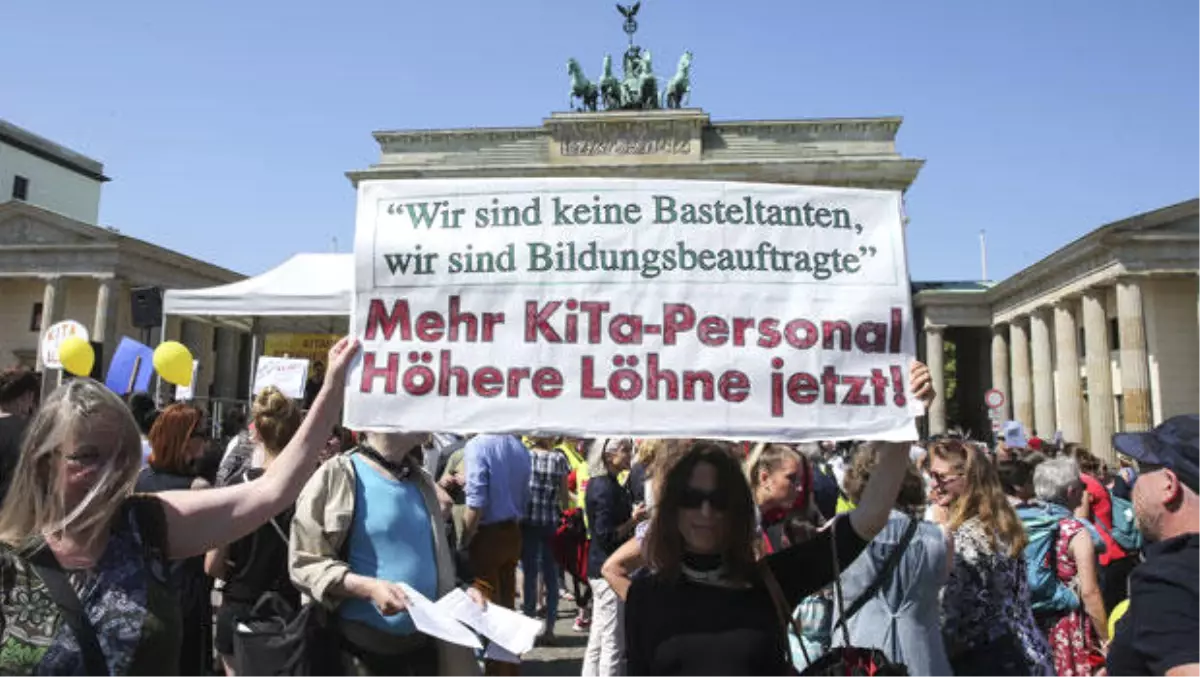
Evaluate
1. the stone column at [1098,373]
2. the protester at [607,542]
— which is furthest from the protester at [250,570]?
the stone column at [1098,373]

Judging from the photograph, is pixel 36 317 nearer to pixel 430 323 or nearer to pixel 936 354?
pixel 936 354

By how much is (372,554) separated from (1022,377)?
42436 millimetres

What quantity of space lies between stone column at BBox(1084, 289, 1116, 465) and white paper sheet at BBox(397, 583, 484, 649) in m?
32.8

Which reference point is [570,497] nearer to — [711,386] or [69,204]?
[711,386]

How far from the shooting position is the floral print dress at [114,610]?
186 cm

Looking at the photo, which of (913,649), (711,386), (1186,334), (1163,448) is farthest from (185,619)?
(1186,334)

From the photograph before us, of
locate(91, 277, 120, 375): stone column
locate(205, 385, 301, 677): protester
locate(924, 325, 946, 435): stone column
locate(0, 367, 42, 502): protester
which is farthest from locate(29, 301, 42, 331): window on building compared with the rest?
locate(205, 385, 301, 677): protester

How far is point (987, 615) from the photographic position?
3508 millimetres

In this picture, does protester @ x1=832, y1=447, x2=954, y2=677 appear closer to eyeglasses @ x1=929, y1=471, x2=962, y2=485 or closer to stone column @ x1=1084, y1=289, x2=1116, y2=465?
eyeglasses @ x1=929, y1=471, x2=962, y2=485

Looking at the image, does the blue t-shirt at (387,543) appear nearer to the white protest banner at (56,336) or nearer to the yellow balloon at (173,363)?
the yellow balloon at (173,363)

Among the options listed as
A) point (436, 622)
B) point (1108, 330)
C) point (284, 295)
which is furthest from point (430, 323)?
point (1108, 330)

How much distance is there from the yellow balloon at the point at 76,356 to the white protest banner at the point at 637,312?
8.80m

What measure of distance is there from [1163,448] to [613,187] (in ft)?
6.26

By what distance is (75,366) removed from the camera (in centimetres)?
1009
